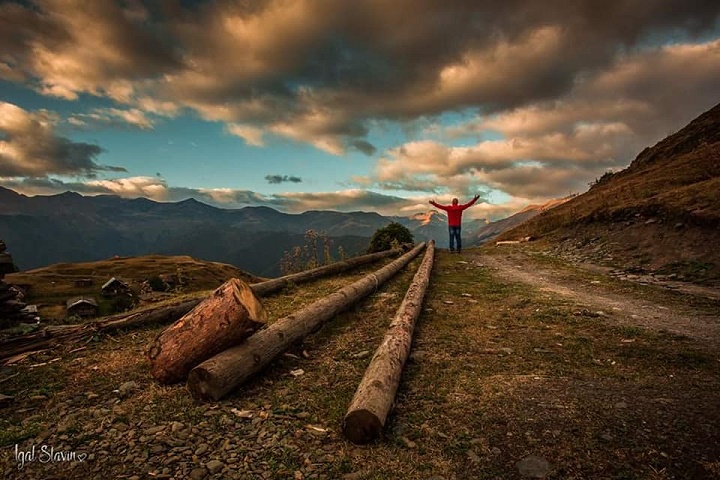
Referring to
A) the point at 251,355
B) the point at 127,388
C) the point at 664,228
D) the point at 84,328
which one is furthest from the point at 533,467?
the point at 664,228

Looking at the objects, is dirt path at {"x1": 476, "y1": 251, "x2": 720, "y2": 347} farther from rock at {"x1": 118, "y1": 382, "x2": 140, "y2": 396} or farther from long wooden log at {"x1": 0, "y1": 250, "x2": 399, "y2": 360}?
long wooden log at {"x1": 0, "y1": 250, "x2": 399, "y2": 360}

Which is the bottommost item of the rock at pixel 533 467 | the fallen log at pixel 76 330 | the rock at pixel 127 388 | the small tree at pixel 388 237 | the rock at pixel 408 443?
the rock at pixel 408 443

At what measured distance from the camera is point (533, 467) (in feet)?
11.0

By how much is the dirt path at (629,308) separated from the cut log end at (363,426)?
20.3 feet

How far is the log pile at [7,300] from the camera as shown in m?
9.51

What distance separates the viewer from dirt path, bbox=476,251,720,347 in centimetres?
675

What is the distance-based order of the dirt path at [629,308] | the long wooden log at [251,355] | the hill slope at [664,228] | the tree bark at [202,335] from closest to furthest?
the long wooden log at [251,355], the tree bark at [202,335], the dirt path at [629,308], the hill slope at [664,228]

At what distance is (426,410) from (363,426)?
3.44 ft

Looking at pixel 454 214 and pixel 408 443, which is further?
pixel 454 214

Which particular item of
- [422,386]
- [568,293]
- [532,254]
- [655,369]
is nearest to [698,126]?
[532,254]

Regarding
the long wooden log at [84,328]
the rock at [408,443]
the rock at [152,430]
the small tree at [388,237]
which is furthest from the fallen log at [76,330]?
the small tree at [388,237]

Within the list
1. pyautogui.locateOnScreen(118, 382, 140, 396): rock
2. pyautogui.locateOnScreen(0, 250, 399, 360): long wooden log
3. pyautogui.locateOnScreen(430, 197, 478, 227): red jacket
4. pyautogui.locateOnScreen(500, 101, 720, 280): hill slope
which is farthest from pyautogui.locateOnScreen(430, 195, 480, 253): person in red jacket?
pyautogui.locateOnScreen(118, 382, 140, 396): rock

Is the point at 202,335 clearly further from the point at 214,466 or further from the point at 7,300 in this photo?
the point at 7,300

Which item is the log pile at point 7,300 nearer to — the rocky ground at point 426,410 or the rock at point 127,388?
the rocky ground at point 426,410
